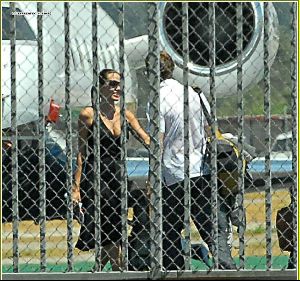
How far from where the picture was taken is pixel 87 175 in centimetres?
672

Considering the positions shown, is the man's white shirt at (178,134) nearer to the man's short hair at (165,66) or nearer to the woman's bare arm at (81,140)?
the man's short hair at (165,66)

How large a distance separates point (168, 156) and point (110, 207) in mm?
491

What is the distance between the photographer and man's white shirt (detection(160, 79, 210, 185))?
6688 millimetres

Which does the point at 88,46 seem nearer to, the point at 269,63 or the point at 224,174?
the point at 224,174

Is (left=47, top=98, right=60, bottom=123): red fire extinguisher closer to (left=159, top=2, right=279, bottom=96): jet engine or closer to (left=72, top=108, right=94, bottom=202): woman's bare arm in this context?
(left=159, top=2, right=279, bottom=96): jet engine

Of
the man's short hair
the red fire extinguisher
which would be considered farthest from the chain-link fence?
the red fire extinguisher

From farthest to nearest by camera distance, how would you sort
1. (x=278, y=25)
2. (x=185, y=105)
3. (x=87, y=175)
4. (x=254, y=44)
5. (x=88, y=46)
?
(x=88, y=46), (x=254, y=44), (x=278, y=25), (x=87, y=175), (x=185, y=105)

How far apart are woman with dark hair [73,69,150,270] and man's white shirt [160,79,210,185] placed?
17 centimetres

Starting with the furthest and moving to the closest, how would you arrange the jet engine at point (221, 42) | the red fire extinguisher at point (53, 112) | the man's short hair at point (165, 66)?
the red fire extinguisher at point (53, 112) → the jet engine at point (221, 42) → the man's short hair at point (165, 66)

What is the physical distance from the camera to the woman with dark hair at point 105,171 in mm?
6707

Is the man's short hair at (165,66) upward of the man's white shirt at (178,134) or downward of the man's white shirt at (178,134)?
upward

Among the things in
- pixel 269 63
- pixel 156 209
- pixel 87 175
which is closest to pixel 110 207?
pixel 87 175

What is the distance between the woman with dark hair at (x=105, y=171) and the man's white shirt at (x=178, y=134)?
0.17 m

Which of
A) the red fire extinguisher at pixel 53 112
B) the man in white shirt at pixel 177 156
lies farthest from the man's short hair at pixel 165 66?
the red fire extinguisher at pixel 53 112
